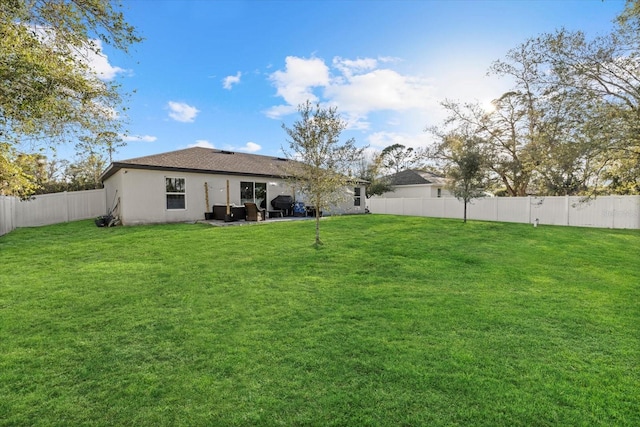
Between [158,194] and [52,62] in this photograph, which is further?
[158,194]

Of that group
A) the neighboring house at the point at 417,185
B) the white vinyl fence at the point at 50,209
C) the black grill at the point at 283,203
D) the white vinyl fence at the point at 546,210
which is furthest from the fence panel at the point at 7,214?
the neighboring house at the point at 417,185

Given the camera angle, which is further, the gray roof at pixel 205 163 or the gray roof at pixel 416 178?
the gray roof at pixel 416 178

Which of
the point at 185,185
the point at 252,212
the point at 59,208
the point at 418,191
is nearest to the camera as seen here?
the point at 185,185

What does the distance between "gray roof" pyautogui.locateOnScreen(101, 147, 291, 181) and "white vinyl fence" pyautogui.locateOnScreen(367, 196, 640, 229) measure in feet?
40.8

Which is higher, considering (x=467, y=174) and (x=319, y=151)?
(x=319, y=151)

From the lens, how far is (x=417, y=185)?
29.4m

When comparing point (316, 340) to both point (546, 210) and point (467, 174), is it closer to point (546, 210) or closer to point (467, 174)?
point (467, 174)

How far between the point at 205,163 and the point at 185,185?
186 cm

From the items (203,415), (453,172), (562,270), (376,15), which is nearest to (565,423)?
(203,415)

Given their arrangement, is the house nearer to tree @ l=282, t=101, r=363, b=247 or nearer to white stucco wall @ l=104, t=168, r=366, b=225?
white stucco wall @ l=104, t=168, r=366, b=225

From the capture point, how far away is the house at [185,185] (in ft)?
44.7

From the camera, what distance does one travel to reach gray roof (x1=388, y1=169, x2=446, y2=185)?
29098 mm

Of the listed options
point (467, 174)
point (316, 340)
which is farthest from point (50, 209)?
point (467, 174)

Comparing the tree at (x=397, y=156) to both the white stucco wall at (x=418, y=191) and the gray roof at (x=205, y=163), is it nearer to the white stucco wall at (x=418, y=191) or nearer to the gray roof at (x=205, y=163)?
the white stucco wall at (x=418, y=191)
